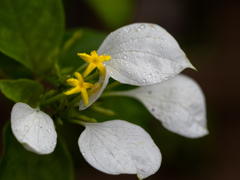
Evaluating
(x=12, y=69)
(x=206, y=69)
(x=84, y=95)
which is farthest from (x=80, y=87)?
(x=206, y=69)

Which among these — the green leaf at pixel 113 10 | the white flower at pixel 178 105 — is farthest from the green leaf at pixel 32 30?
the green leaf at pixel 113 10

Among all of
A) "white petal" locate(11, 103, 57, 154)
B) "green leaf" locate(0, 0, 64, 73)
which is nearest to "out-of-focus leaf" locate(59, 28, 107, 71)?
"green leaf" locate(0, 0, 64, 73)

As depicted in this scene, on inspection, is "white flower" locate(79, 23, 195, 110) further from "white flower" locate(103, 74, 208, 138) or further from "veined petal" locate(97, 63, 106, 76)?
"white flower" locate(103, 74, 208, 138)

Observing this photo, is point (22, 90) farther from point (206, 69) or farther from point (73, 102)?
point (206, 69)

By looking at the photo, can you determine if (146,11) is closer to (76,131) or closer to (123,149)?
(76,131)

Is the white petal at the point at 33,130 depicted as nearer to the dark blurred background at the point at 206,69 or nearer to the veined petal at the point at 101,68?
the veined petal at the point at 101,68

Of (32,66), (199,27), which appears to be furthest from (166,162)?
(32,66)
